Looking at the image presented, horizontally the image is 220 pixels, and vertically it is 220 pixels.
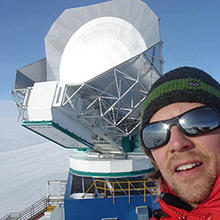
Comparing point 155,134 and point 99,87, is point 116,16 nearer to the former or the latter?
point 99,87

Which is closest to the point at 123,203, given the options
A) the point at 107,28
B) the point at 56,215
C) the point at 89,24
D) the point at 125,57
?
the point at 56,215

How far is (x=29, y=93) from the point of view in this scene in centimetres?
1021

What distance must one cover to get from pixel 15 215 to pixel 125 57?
1235 cm

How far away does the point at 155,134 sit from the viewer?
1.65 m

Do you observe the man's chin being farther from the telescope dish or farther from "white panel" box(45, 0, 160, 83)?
"white panel" box(45, 0, 160, 83)

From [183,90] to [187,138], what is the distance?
1.41 feet

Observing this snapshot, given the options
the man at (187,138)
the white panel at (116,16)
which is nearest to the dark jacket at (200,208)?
the man at (187,138)

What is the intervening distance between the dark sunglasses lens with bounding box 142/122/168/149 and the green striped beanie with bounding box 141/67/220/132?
0.15m

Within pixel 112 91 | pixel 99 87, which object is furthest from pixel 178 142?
pixel 112 91

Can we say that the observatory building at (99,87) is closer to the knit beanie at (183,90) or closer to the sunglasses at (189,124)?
the knit beanie at (183,90)

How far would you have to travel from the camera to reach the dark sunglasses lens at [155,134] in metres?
1.59

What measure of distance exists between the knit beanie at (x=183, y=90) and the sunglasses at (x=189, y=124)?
13 cm

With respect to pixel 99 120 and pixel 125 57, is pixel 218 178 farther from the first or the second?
pixel 99 120

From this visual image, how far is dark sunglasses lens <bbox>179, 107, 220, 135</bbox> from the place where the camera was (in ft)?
4.68
